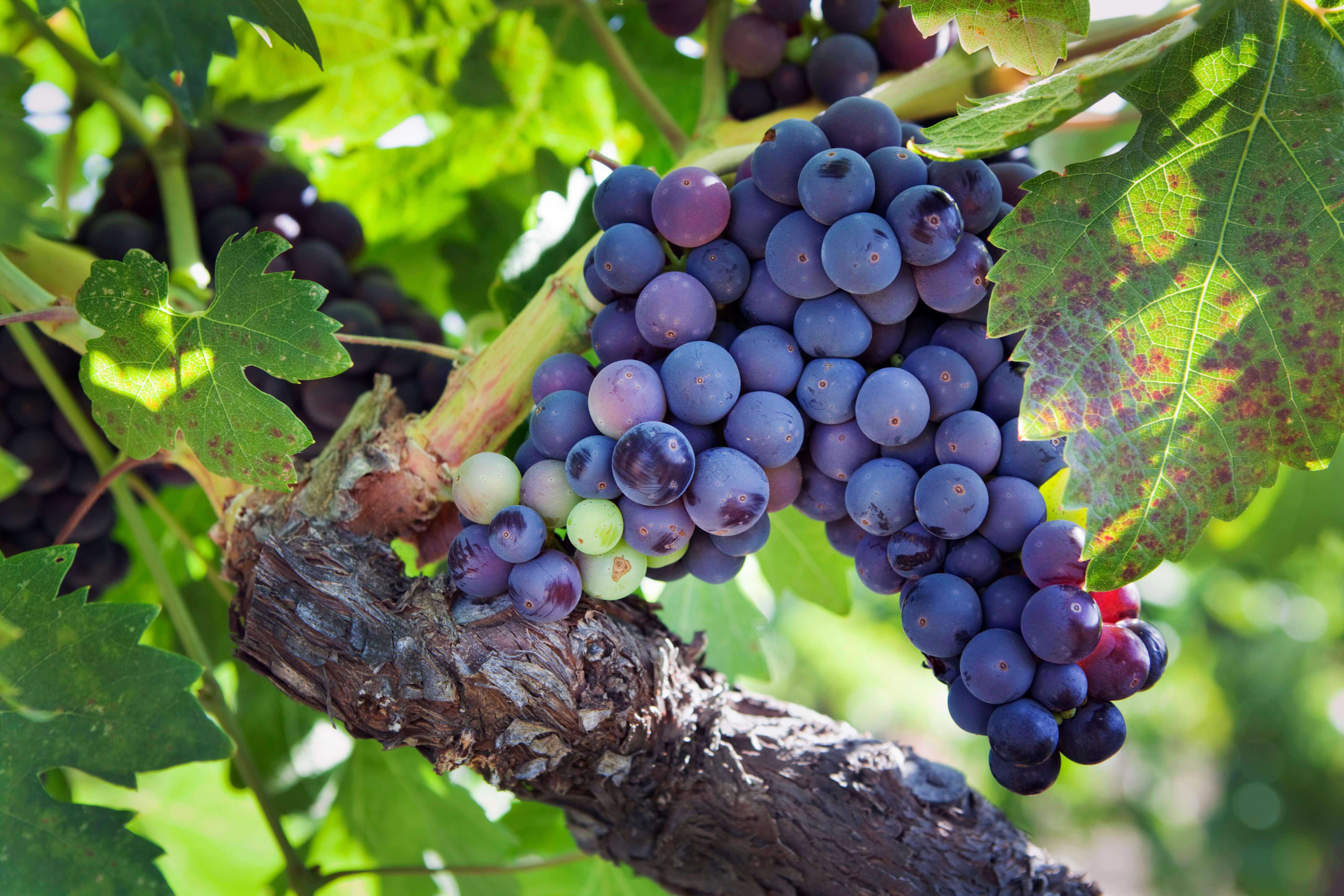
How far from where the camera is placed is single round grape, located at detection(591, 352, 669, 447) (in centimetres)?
64

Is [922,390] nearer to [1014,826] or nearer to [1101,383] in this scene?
[1101,383]

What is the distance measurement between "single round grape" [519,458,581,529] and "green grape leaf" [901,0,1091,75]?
0.44 m

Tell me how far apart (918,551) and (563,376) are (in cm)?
30

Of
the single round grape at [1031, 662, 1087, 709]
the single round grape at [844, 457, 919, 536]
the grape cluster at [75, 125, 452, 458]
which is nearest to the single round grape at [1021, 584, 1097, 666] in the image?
the single round grape at [1031, 662, 1087, 709]

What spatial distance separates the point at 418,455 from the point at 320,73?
2.33 feet

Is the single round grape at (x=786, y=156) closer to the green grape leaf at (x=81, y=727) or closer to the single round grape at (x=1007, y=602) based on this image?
the single round grape at (x=1007, y=602)

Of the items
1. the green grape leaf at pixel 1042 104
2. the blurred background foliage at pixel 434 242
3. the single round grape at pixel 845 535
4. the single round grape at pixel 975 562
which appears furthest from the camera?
the blurred background foliage at pixel 434 242

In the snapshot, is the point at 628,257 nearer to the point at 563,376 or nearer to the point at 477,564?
the point at 563,376

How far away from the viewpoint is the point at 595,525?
65cm

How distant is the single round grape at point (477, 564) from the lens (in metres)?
0.67

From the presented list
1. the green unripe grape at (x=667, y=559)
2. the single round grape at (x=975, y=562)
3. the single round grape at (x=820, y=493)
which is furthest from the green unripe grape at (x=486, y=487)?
the single round grape at (x=975, y=562)

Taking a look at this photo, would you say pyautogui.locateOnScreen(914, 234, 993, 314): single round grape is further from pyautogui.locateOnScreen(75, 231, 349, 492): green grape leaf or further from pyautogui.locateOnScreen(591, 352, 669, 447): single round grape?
pyautogui.locateOnScreen(75, 231, 349, 492): green grape leaf

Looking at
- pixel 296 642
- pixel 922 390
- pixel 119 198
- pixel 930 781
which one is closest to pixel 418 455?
pixel 296 642

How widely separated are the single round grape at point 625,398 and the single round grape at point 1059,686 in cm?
31
